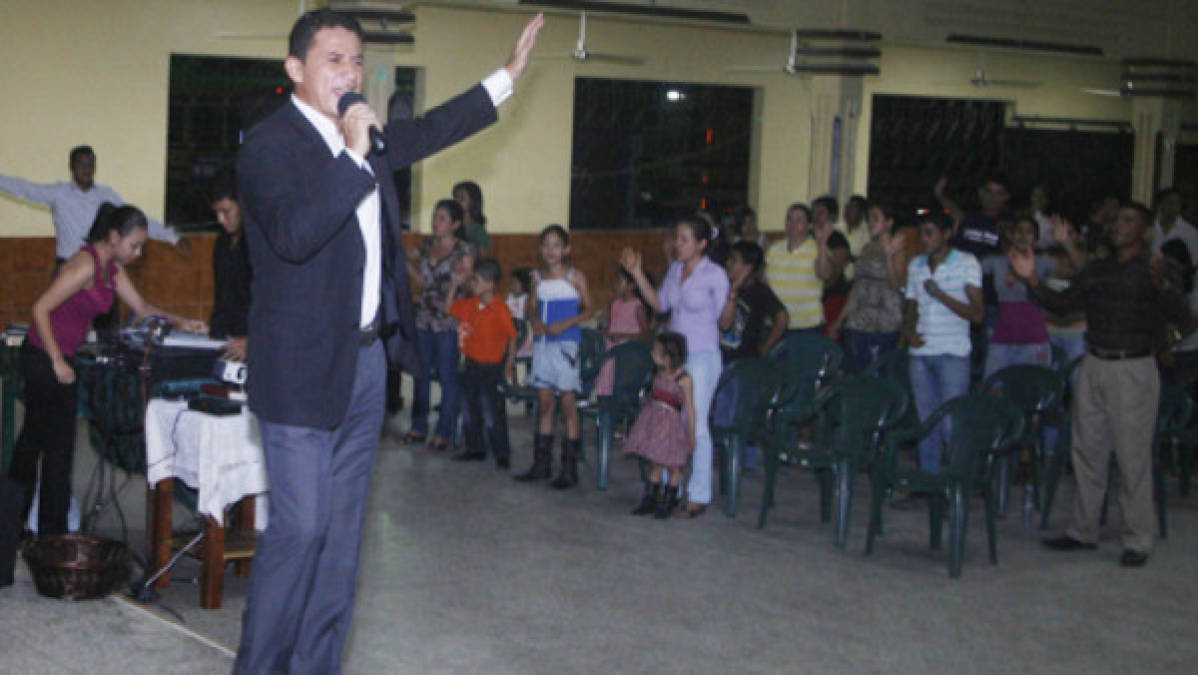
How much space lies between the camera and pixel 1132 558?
7.80 meters

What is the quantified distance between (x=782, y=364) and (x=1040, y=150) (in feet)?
43.0

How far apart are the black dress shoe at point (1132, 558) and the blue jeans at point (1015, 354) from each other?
70.4 inches

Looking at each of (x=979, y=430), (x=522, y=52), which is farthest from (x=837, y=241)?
(x=522, y=52)

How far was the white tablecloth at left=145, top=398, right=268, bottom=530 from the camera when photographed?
6137 millimetres

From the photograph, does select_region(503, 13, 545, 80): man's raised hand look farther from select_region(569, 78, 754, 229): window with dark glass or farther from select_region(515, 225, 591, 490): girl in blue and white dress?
select_region(569, 78, 754, 229): window with dark glass

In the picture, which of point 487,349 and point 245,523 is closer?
point 245,523

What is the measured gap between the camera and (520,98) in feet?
53.8

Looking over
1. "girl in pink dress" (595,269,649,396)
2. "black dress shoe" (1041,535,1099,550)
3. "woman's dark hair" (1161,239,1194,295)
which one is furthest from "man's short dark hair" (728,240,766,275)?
"woman's dark hair" (1161,239,1194,295)

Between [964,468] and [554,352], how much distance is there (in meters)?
2.68

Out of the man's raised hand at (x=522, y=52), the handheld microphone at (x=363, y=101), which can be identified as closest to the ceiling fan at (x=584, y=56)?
the man's raised hand at (x=522, y=52)

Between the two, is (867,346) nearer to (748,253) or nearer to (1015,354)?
(1015,354)

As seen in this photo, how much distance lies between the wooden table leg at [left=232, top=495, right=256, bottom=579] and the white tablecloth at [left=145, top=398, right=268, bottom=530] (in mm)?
210

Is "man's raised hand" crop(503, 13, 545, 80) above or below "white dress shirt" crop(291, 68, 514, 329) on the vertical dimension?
above

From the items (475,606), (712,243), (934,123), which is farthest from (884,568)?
(934,123)
